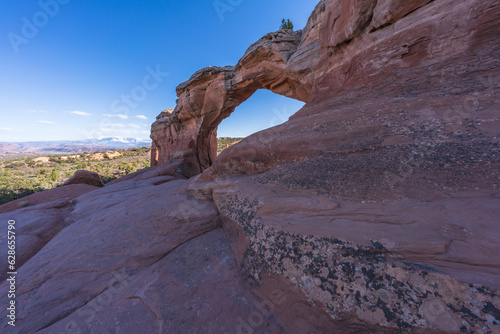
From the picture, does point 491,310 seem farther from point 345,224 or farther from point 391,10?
point 391,10

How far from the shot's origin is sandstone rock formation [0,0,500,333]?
1.60 m

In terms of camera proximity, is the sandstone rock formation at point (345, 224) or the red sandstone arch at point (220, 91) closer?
the sandstone rock formation at point (345, 224)

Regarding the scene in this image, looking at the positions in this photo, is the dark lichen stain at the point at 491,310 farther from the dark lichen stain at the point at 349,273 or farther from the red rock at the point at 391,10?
the red rock at the point at 391,10

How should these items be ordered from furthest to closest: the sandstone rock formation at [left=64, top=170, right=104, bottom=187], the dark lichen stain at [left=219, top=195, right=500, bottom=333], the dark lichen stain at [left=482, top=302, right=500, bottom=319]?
1. the sandstone rock formation at [left=64, top=170, right=104, bottom=187]
2. the dark lichen stain at [left=219, top=195, right=500, bottom=333]
3. the dark lichen stain at [left=482, top=302, right=500, bottom=319]

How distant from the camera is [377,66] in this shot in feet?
14.1

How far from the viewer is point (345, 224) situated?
2.15m

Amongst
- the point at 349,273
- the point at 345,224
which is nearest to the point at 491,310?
the point at 349,273

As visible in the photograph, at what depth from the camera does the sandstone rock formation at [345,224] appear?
63.0 inches

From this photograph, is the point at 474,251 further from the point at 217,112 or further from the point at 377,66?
the point at 217,112

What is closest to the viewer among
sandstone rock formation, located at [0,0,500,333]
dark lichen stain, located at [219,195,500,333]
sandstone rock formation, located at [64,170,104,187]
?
dark lichen stain, located at [219,195,500,333]

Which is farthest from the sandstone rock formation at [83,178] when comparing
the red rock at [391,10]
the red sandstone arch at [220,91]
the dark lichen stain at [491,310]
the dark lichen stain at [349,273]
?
the red rock at [391,10]

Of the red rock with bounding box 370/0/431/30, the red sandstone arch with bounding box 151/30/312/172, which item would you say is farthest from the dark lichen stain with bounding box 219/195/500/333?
the red sandstone arch with bounding box 151/30/312/172

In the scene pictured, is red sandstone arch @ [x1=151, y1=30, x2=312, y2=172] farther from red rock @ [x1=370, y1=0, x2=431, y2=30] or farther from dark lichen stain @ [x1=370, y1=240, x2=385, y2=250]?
dark lichen stain @ [x1=370, y1=240, x2=385, y2=250]

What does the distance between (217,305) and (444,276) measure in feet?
7.72
